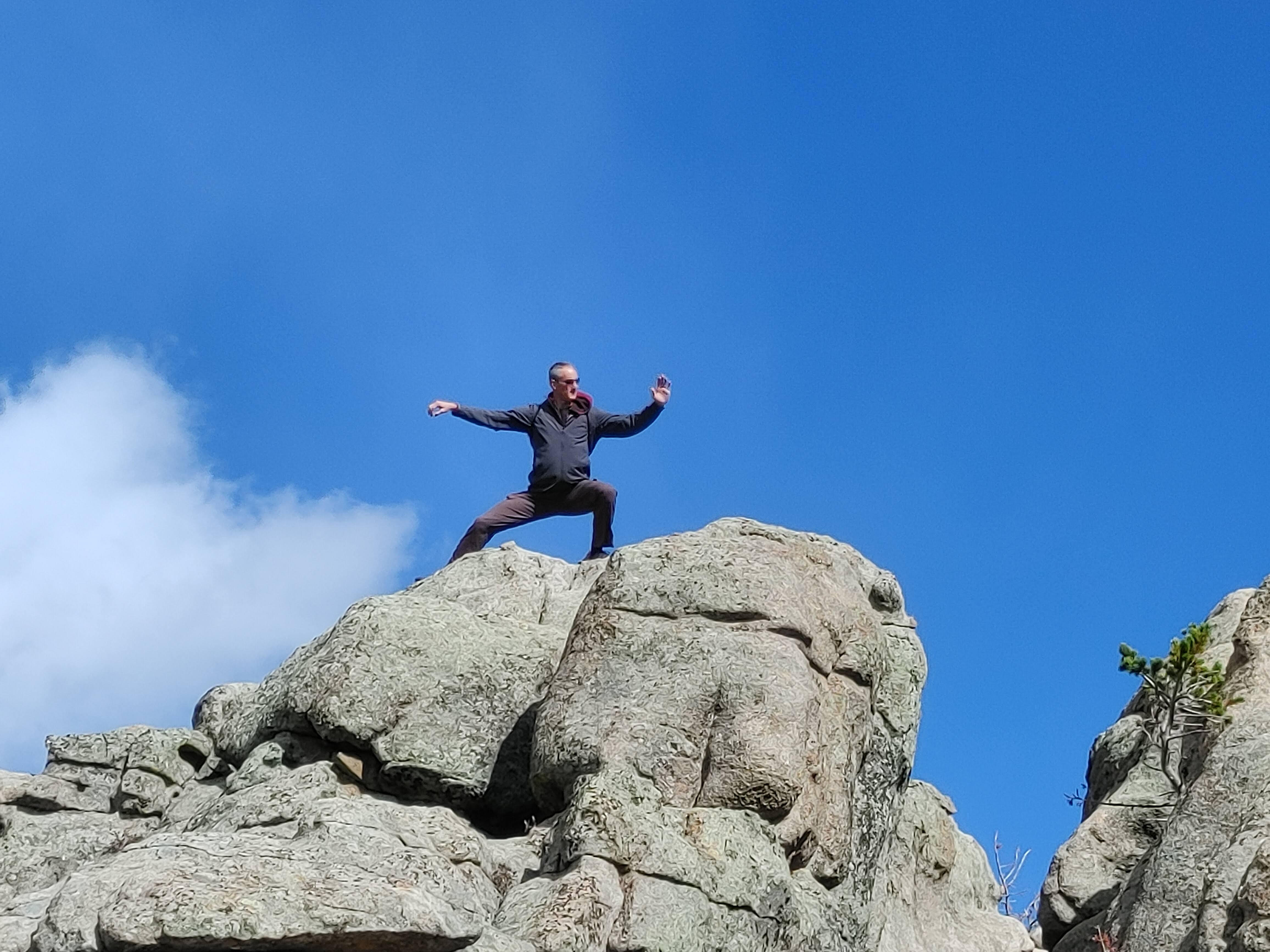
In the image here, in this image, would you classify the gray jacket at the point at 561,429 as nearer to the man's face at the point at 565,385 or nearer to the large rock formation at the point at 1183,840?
the man's face at the point at 565,385

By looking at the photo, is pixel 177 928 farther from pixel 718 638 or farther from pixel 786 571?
pixel 786 571

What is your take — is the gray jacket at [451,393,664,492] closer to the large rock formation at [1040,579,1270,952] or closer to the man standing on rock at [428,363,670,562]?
the man standing on rock at [428,363,670,562]

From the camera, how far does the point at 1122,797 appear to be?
65.4 ft

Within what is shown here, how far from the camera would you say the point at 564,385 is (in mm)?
21141

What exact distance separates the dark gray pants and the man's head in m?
1.14

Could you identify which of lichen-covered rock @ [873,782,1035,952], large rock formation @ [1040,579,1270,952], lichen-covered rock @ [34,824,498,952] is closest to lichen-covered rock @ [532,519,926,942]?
lichen-covered rock @ [873,782,1035,952]

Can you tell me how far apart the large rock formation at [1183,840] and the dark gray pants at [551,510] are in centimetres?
702

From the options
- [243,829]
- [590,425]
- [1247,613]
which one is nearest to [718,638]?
[243,829]

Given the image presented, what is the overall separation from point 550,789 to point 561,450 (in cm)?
662

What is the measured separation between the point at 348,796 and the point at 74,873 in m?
3.63

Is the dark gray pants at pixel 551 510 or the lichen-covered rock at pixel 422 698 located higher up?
the dark gray pants at pixel 551 510

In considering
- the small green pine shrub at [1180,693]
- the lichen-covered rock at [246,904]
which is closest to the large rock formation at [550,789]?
the lichen-covered rock at [246,904]

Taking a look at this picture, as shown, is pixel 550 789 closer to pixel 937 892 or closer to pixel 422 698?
pixel 422 698

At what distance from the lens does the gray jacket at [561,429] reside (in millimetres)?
20859
